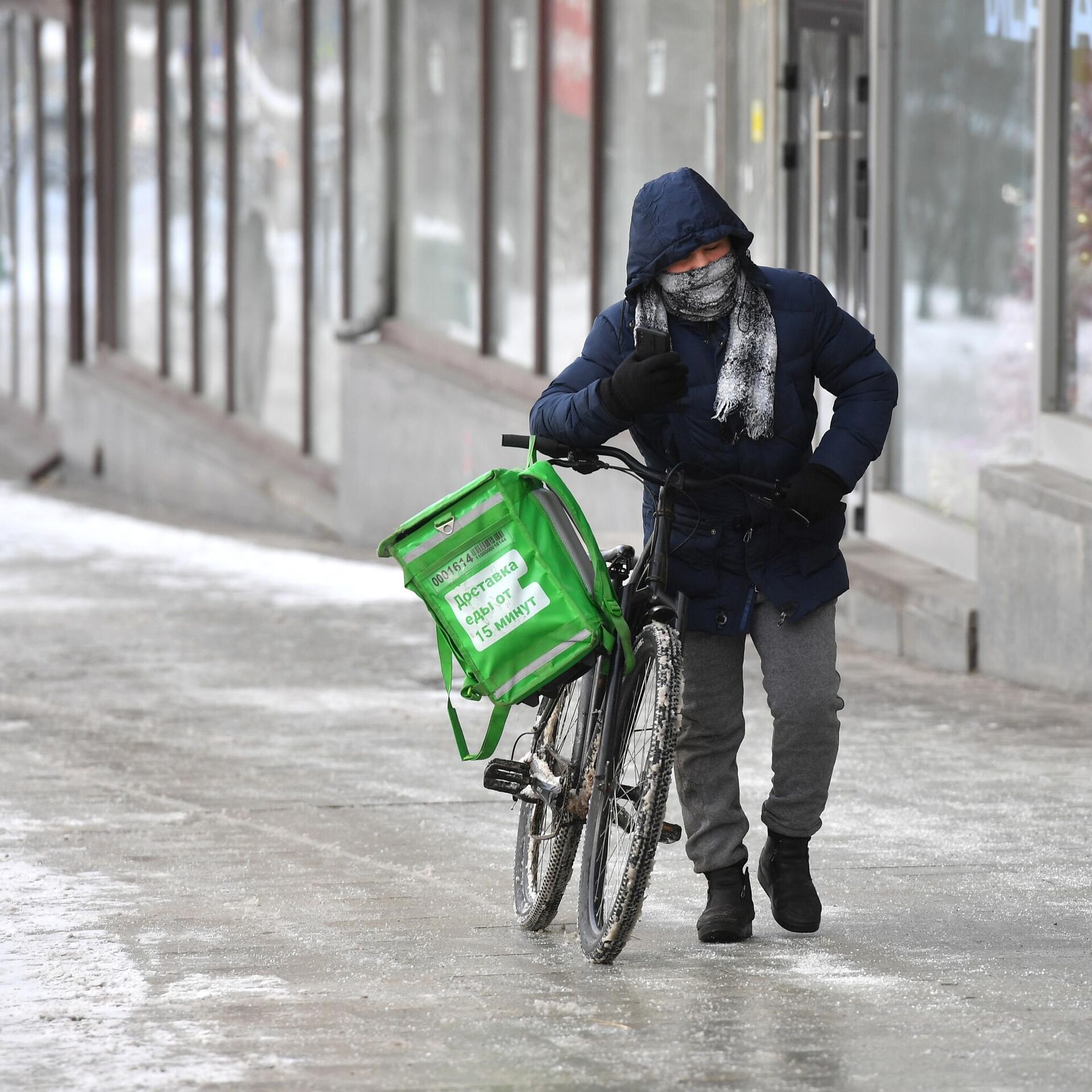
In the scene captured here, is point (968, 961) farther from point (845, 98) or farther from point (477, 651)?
point (845, 98)

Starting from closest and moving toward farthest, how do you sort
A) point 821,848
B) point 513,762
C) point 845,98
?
point 513,762 < point 821,848 < point 845,98

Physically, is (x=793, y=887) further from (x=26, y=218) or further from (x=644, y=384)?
(x=26, y=218)

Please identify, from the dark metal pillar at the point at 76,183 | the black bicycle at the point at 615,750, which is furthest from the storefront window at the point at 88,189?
the black bicycle at the point at 615,750

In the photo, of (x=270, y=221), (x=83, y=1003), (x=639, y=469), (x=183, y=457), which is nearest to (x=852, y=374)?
(x=639, y=469)

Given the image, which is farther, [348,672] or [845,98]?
[845,98]

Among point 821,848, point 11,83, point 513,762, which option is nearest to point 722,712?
point 513,762

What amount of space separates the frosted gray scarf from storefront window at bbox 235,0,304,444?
44.8 feet

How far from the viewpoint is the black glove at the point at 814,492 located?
5039 mm

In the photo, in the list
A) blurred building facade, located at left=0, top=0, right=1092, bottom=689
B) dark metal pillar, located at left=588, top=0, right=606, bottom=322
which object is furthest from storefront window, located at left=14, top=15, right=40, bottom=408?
dark metal pillar, located at left=588, top=0, right=606, bottom=322

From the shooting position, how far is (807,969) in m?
5.09

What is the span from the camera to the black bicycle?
194 inches

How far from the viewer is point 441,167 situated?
16.2 m

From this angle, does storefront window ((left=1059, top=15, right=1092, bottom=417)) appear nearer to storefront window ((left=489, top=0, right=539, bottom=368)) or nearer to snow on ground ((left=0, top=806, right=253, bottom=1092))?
snow on ground ((left=0, top=806, right=253, bottom=1092))

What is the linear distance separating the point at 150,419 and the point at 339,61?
16.0ft
